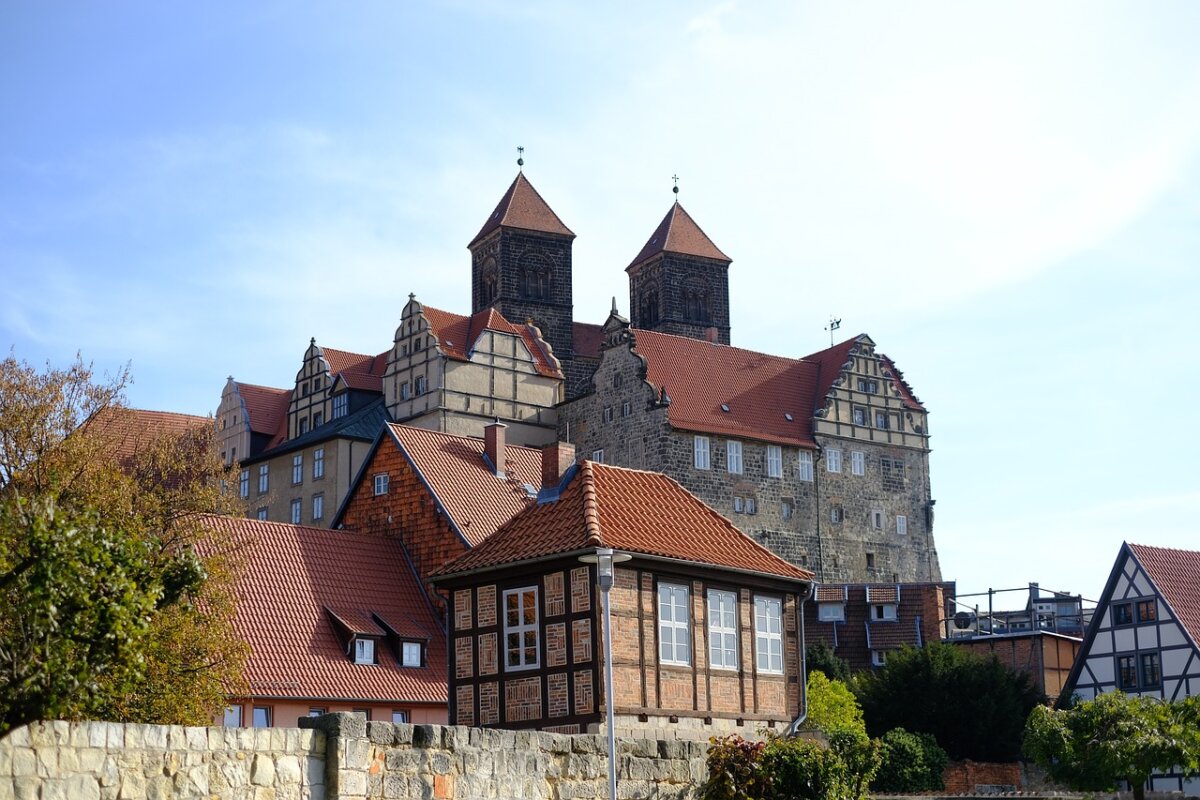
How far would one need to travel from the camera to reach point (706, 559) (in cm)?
2988

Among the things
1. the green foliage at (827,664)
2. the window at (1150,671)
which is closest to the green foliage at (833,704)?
the green foliage at (827,664)

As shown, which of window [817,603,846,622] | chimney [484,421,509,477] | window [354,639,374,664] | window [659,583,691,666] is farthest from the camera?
window [817,603,846,622]

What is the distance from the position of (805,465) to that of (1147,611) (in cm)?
2732

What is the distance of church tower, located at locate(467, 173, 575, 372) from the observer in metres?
88.2

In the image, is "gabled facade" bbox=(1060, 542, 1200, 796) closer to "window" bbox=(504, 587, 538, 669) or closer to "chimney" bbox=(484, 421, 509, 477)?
"chimney" bbox=(484, 421, 509, 477)

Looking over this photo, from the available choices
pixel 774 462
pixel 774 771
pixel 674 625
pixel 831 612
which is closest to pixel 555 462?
pixel 674 625

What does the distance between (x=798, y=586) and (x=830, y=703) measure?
17833 mm

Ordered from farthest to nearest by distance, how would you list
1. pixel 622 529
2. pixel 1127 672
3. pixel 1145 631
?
pixel 1127 672 < pixel 1145 631 < pixel 622 529

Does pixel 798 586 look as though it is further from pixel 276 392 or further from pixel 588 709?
pixel 276 392

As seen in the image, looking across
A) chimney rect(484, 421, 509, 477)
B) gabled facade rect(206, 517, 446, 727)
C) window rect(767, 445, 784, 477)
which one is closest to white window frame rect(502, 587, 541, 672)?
gabled facade rect(206, 517, 446, 727)

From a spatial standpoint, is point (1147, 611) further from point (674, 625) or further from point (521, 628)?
point (521, 628)

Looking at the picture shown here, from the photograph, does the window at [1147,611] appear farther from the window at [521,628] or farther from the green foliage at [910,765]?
the window at [521,628]

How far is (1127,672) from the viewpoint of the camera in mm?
48781

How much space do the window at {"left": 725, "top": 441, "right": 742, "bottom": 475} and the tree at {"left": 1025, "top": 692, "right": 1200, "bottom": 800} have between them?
3412 cm
